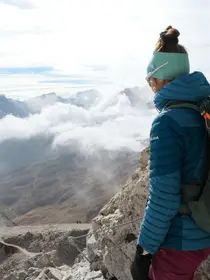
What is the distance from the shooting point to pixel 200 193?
3.68m

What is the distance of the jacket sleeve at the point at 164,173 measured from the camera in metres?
3.53

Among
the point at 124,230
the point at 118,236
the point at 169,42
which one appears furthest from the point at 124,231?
the point at 169,42

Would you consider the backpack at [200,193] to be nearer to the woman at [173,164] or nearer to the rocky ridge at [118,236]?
the woman at [173,164]

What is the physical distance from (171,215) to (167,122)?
99cm

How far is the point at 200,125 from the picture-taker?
3.70 m

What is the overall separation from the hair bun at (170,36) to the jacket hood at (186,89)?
1.52 feet

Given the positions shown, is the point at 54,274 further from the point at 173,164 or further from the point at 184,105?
the point at 184,105

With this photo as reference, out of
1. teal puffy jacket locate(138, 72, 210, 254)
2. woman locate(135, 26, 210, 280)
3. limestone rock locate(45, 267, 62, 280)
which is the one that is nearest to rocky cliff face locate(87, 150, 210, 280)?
limestone rock locate(45, 267, 62, 280)

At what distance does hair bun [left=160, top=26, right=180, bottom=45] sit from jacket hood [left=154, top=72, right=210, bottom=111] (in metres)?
0.46

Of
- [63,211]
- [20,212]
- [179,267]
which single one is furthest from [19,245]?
[20,212]

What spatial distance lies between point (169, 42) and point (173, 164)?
1.44 meters

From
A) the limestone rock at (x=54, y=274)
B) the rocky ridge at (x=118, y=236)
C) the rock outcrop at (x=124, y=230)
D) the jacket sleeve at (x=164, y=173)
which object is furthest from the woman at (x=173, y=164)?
the limestone rock at (x=54, y=274)

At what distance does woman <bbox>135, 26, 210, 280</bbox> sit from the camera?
3.56 metres

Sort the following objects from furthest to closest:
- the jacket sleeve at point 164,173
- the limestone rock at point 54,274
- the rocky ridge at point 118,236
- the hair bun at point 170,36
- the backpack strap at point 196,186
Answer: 1. the limestone rock at point 54,274
2. the rocky ridge at point 118,236
3. the hair bun at point 170,36
4. the backpack strap at point 196,186
5. the jacket sleeve at point 164,173
